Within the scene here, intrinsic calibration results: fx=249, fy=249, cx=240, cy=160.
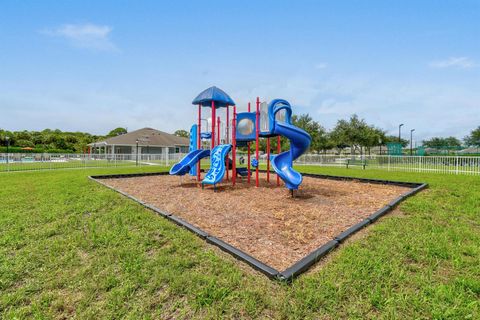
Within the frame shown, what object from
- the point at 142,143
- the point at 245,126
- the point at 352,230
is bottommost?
the point at 352,230

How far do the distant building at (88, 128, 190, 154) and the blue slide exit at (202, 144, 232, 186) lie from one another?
1178 inches

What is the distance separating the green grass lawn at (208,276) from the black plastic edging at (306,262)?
0.08 metres

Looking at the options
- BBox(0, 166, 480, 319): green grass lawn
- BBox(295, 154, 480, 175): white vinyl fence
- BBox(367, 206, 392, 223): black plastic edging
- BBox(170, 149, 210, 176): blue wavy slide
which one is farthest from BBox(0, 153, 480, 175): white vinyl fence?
BBox(170, 149, 210, 176): blue wavy slide

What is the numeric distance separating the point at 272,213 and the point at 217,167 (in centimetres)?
339

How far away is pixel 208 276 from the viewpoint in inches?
110

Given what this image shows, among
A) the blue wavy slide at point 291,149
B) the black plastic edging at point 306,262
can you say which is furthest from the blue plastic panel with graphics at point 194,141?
the black plastic edging at point 306,262

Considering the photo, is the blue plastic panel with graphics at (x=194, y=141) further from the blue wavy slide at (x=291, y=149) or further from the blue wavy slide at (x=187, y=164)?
the blue wavy slide at (x=291, y=149)

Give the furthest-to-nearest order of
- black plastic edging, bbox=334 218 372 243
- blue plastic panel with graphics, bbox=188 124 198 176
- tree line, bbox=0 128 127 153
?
tree line, bbox=0 128 127 153 → blue plastic panel with graphics, bbox=188 124 198 176 → black plastic edging, bbox=334 218 372 243

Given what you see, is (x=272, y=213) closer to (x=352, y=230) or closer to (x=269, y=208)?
(x=269, y=208)

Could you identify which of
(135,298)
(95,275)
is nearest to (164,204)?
(95,275)

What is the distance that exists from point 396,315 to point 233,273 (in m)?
1.61

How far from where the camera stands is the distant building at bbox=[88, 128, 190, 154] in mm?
38062

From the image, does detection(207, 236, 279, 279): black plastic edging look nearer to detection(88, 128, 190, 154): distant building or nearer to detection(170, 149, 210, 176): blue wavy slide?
detection(170, 149, 210, 176): blue wavy slide

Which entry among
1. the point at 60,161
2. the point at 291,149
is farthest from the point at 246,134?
the point at 60,161
